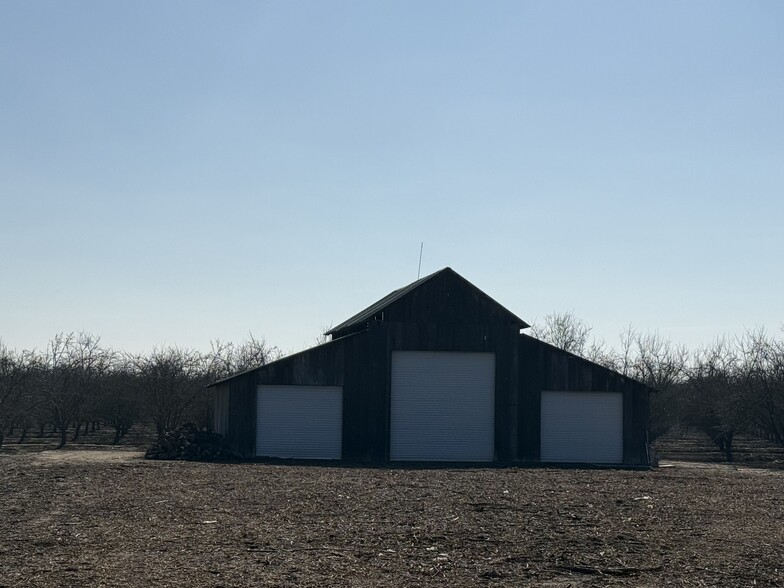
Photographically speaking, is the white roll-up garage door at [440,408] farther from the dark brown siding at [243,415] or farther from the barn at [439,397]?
the dark brown siding at [243,415]

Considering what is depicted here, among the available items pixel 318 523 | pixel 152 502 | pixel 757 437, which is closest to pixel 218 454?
pixel 152 502

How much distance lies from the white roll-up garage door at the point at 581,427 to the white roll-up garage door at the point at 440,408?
2.13 meters

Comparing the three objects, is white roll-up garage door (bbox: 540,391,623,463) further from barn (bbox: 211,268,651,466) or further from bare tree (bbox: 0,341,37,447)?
bare tree (bbox: 0,341,37,447)

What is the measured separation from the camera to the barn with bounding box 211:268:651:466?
33344 mm

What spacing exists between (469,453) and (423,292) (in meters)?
5.80

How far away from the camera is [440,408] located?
3359 cm

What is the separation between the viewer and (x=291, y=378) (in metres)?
33.4

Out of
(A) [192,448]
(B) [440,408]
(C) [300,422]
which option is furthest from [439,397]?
(A) [192,448]

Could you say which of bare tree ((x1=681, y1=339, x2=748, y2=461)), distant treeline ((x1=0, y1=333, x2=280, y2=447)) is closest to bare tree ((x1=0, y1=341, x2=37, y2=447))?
distant treeline ((x1=0, y1=333, x2=280, y2=447))

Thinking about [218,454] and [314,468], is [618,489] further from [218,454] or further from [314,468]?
[218,454]

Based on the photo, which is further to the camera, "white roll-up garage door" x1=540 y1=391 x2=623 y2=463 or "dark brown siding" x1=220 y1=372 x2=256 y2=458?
"white roll-up garage door" x1=540 y1=391 x2=623 y2=463

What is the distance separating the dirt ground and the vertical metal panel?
10203mm

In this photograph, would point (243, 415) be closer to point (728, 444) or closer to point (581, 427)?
point (581, 427)

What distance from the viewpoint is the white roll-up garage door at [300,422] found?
33.2 metres
